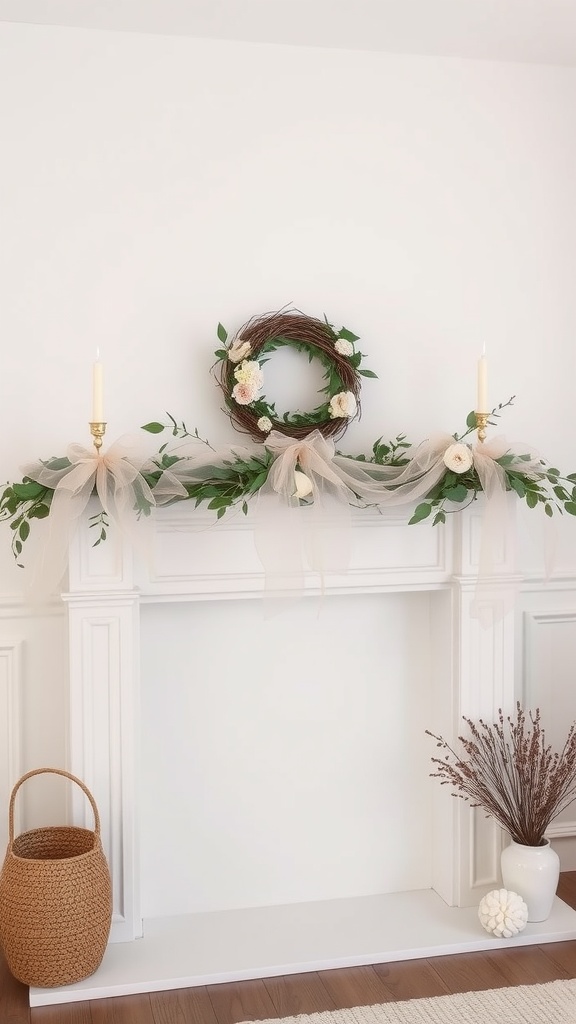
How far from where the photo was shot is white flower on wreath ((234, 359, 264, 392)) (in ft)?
8.66

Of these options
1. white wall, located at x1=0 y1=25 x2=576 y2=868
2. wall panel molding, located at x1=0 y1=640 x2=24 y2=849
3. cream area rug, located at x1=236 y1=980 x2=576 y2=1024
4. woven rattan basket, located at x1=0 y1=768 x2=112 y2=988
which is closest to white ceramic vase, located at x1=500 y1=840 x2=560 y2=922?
cream area rug, located at x1=236 y1=980 x2=576 y2=1024

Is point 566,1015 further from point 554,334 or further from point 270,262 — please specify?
point 270,262

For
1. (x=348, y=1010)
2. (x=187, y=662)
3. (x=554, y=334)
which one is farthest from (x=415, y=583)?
(x=348, y=1010)

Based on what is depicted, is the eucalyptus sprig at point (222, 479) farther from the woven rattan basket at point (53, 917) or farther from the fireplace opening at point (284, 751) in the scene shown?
the woven rattan basket at point (53, 917)

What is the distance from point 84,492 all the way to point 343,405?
2.51 ft

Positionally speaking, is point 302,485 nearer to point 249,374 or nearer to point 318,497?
point 318,497

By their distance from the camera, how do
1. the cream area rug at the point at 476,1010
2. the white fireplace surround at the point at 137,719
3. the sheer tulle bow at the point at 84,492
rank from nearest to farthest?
1. the cream area rug at the point at 476,1010
2. the sheer tulle bow at the point at 84,492
3. the white fireplace surround at the point at 137,719

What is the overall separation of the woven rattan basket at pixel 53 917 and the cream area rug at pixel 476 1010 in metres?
0.47

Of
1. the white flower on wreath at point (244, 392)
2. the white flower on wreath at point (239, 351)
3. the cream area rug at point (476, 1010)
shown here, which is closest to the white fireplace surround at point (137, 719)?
the cream area rug at point (476, 1010)

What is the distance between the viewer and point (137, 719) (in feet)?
8.58

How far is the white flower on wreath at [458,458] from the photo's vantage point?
102 inches

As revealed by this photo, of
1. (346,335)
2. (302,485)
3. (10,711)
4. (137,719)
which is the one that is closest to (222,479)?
(302,485)

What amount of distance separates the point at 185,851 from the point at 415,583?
40.9 inches

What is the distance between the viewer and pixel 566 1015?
2.29m
